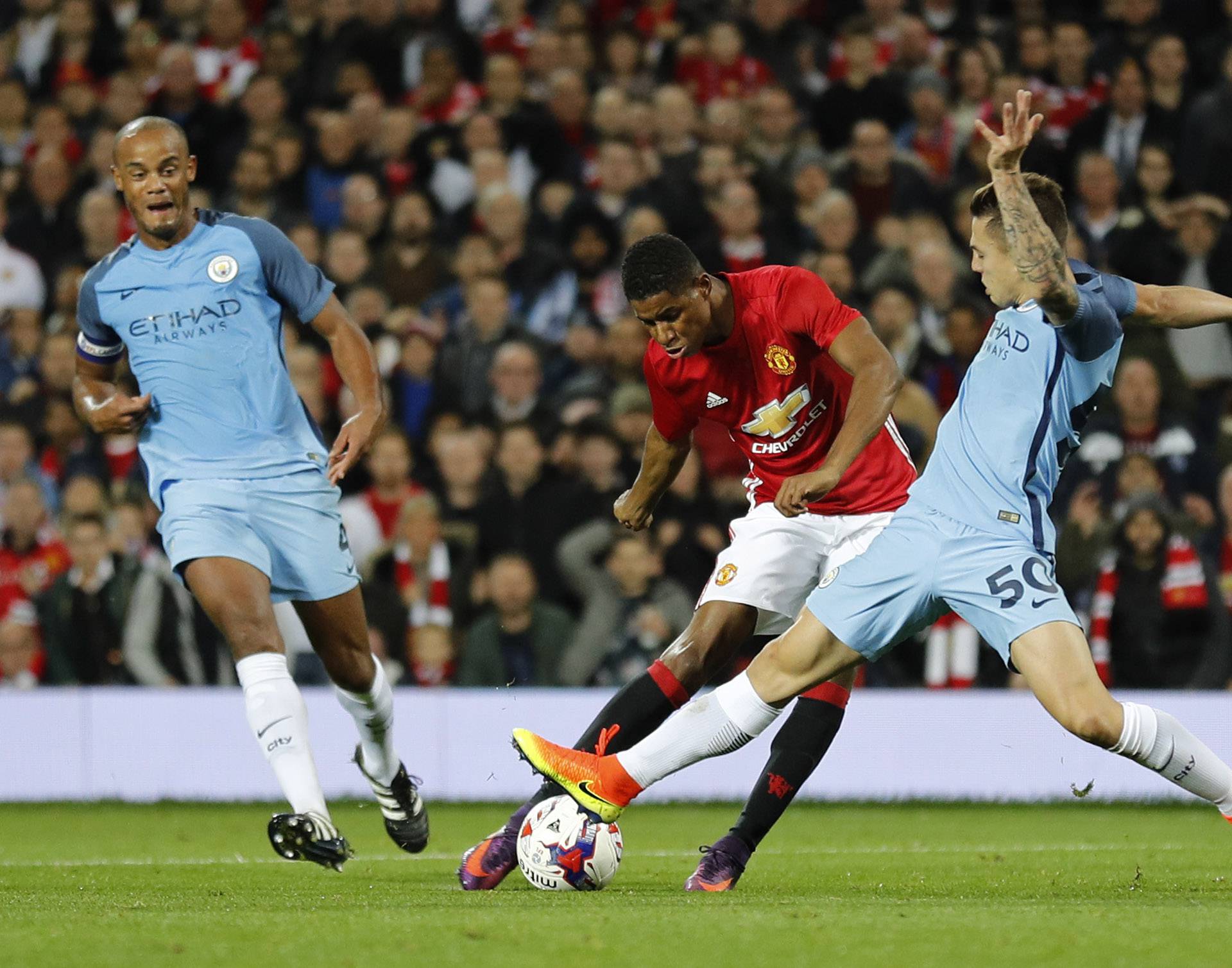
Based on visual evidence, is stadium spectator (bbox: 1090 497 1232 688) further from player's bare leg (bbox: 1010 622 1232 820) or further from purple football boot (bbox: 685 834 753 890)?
player's bare leg (bbox: 1010 622 1232 820)

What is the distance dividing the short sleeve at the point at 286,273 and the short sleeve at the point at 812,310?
1.69 meters

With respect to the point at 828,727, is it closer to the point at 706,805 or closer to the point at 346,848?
the point at 346,848

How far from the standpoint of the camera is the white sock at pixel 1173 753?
5379 mm

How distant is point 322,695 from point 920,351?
13.4ft

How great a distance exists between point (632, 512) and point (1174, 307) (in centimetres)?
198

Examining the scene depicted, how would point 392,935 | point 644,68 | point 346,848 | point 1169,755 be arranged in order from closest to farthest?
point 392,935
point 1169,755
point 346,848
point 644,68

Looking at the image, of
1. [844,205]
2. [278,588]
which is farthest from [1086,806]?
[278,588]

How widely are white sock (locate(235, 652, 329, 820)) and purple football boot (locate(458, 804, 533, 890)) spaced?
554 mm

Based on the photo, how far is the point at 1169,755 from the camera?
545 centimetres

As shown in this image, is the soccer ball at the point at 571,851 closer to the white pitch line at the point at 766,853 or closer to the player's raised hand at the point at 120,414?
the white pitch line at the point at 766,853

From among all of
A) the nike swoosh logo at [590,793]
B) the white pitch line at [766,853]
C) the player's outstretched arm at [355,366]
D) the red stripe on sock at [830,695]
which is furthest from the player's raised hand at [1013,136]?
the white pitch line at [766,853]

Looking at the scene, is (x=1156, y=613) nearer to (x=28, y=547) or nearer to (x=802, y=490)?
(x=802, y=490)

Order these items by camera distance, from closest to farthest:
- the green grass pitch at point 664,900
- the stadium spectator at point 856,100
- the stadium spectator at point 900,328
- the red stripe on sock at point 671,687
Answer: the green grass pitch at point 664,900
the red stripe on sock at point 671,687
the stadium spectator at point 900,328
the stadium spectator at point 856,100

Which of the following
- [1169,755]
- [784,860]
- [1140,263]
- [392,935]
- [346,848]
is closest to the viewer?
[392,935]
